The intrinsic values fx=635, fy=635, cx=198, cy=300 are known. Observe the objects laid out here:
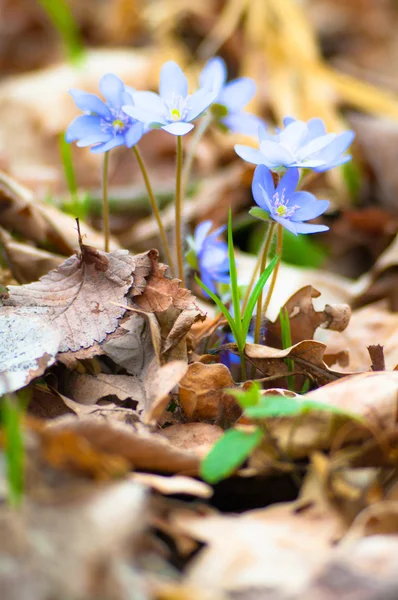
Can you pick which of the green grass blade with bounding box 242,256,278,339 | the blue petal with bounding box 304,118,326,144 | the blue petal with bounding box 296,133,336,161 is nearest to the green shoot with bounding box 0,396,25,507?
the green grass blade with bounding box 242,256,278,339

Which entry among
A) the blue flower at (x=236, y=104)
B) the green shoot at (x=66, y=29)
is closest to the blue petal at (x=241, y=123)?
the blue flower at (x=236, y=104)

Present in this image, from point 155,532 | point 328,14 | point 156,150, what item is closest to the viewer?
point 155,532

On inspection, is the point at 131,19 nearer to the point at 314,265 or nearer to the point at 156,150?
the point at 156,150

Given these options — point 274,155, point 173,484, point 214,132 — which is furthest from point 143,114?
point 214,132

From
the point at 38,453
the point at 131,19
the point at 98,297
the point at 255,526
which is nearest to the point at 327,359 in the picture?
the point at 98,297

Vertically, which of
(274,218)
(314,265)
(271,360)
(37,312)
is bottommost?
(314,265)

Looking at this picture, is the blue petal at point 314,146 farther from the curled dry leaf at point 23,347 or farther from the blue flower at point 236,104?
the curled dry leaf at point 23,347
